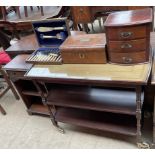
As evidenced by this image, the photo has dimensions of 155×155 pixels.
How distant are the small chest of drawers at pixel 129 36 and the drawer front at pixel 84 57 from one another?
64 millimetres

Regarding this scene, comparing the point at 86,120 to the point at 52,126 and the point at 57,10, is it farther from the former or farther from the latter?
the point at 57,10

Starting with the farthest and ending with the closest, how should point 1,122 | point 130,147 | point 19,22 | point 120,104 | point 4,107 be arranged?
point 19,22, point 4,107, point 1,122, point 130,147, point 120,104

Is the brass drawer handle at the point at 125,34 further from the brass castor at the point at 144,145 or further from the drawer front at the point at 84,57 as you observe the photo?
the brass castor at the point at 144,145

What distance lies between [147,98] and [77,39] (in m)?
0.84

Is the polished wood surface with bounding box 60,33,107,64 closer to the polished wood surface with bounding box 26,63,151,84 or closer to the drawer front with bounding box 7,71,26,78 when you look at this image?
the polished wood surface with bounding box 26,63,151,84

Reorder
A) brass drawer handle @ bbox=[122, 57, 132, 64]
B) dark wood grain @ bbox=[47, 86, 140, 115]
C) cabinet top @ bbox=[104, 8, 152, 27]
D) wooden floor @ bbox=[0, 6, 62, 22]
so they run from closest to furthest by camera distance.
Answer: cabinet top @ bbox=[104, 8, 152, 27], brass drawer handle @ bbox=[122, 57, 132, 64], dark wood grain @ bbox=[47, 86, 140, 115], wooden floor @ bbox=[0, 6, 62, 22]

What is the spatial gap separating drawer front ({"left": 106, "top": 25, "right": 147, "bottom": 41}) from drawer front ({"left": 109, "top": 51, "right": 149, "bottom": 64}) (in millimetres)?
111

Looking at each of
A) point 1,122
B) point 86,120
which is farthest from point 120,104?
point 1,122

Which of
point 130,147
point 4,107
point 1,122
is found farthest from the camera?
point 4,107

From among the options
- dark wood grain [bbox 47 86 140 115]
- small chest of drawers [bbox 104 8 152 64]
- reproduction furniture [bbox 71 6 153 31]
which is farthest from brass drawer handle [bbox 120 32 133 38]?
reproduction furniture [bbox 71 6 153 31]

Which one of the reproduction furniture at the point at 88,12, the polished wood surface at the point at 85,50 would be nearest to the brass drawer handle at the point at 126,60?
the polished wood surface at the point at 85,50

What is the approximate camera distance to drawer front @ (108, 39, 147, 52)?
121 cm

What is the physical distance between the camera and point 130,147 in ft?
5.49

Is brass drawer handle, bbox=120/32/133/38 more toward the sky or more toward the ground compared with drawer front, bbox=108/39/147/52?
more toward the sky
